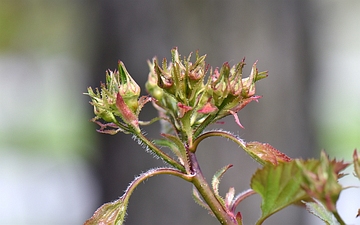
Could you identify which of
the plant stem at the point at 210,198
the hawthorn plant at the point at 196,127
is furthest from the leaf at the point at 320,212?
the plant stem at the point at 210,198

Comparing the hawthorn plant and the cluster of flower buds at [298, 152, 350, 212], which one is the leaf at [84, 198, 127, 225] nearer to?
the hawthorn plant

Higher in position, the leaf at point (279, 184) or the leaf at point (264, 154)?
the leaf at point (264, 154)

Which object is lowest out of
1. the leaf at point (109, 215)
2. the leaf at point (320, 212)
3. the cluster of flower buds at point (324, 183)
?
the leaf at point (320, 212)

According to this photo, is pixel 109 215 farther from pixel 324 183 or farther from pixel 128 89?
pixel 324 183

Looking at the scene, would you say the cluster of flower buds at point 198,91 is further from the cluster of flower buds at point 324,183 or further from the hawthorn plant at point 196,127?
the cluster of flower buds at point 324,183

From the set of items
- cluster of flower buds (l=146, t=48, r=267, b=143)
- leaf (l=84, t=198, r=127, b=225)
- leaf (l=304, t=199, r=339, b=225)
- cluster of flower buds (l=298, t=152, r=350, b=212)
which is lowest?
leaf (l=304, t=199, r=339, b=225)

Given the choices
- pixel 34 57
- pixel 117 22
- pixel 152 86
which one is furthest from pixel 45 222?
pixel 152 86

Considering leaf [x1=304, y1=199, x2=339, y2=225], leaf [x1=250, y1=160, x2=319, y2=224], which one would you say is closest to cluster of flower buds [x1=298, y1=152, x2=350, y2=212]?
leaf [x1=250, y1=160, x2=319, y2=224]

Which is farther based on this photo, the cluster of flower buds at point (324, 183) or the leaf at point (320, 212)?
the leaf at point (320, 212)
